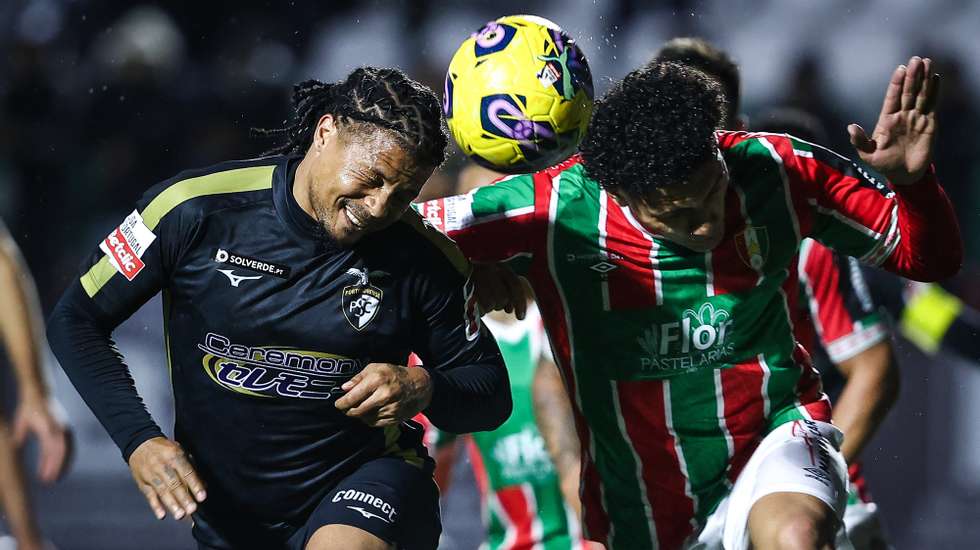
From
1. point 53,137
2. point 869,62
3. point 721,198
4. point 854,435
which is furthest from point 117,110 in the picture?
point 721,198

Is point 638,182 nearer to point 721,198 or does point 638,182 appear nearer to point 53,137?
point 721,198

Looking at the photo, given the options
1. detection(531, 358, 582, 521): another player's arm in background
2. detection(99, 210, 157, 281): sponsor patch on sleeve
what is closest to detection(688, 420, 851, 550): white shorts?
detection(531, 358, 582, 521): another player's arm in background

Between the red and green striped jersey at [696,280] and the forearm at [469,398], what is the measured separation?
372mm

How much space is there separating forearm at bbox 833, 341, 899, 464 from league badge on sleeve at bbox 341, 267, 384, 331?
243cm

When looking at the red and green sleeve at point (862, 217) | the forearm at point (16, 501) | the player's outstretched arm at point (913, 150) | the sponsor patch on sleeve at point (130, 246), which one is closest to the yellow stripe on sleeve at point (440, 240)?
the sponsor patch on sleeve at point (130, 246)

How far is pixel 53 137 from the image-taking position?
9.09 m

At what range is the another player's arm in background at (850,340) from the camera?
568 cm

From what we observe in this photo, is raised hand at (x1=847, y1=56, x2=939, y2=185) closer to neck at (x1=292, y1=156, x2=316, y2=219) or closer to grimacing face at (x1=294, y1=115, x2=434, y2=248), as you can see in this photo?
grimacing face at (x1=294, y1=115, x2=434, y2=248)

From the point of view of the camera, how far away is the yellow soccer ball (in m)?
4.13

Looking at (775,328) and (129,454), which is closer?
(129,454)

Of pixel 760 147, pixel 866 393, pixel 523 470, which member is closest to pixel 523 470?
pixel 523 470

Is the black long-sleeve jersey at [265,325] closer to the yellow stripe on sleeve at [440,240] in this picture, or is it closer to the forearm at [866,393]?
the yellow stripe on sleeve at [440,240]

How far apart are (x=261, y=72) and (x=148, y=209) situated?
5578 mm

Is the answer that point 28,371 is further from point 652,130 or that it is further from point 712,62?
point 652,130
